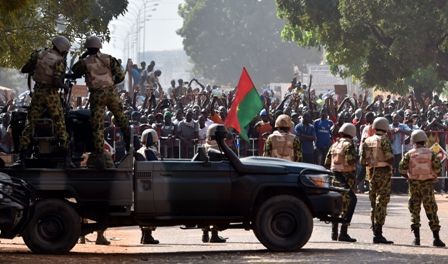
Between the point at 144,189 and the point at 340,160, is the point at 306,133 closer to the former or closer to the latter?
the point at 340,160

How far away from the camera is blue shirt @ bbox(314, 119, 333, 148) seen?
30.6 m

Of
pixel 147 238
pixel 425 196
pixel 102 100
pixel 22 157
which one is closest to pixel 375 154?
pixel 425 196

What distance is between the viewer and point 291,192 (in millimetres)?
17297

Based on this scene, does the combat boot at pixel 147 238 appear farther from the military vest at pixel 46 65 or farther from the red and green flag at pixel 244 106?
the red and green flag at pixel 244 106

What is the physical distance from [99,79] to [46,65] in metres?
0.66

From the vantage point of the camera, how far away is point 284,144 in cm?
2028

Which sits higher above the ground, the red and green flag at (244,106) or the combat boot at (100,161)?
the red and green flag at (244,106)

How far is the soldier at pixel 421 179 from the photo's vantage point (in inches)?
750

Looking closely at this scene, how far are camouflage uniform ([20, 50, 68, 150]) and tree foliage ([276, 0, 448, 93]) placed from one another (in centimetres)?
3063


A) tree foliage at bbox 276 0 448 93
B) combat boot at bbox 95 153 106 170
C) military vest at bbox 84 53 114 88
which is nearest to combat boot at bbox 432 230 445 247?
combat boot at bbox 95 153 106 170

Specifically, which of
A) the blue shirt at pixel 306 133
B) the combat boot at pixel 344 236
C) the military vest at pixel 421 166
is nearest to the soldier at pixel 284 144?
the combat boot at pixel 344 236

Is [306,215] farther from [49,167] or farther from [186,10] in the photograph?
[186,10]

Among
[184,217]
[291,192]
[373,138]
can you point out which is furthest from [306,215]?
[373,138]

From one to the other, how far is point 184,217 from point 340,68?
156 feet
